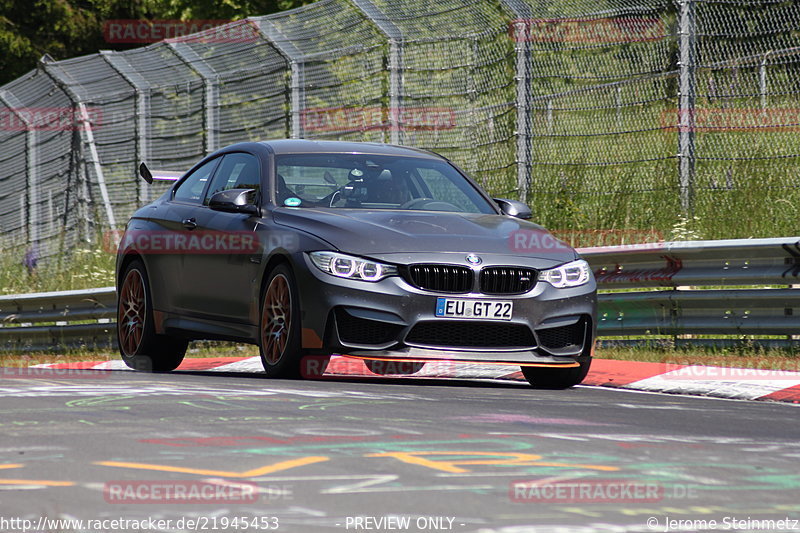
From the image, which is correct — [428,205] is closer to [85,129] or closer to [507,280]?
[507,280]

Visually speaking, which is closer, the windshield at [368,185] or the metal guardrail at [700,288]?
the windshield at [368,185]

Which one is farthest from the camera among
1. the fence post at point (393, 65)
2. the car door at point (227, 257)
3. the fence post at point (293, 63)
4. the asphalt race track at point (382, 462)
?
the fence post at point (293, 63)

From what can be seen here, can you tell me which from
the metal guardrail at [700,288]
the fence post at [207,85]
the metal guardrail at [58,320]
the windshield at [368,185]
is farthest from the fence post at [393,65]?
the windshield at [368,185]

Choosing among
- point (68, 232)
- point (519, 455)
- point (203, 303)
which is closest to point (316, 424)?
point (519, 455)

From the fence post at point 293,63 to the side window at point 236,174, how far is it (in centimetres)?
635

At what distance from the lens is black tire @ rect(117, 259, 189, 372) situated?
11.0 meters

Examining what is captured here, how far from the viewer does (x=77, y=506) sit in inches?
183

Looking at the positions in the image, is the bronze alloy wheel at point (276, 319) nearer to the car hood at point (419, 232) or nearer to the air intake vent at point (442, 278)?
the car hood at point (419, 232)

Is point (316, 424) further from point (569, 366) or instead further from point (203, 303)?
point (203, 303)

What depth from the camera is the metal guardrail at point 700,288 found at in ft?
34.9

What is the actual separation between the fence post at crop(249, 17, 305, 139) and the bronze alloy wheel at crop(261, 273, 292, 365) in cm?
804

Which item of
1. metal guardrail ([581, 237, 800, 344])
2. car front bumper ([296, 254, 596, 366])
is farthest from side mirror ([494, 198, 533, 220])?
metal guardrail ([581, 237, 800, 344])

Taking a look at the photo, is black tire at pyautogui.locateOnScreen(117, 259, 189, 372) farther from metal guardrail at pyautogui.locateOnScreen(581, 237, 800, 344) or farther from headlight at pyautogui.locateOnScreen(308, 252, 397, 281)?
metal guardrail at pyautogui.locateOnScreen(581, 237, 800, 344)

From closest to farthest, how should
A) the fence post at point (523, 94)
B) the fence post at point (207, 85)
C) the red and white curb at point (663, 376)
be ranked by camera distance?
1. the red and white curb at point (663, 376)
2. the fence post at point (523, 94)
3. the fence post at point (207, 85)
